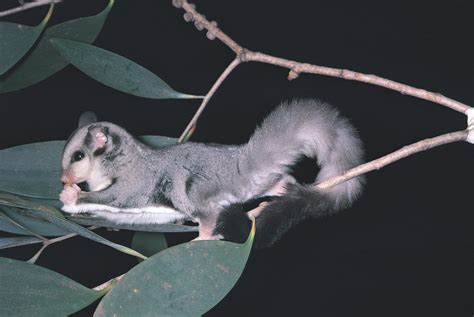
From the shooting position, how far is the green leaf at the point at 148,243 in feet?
10.8

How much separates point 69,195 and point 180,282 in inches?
36.5

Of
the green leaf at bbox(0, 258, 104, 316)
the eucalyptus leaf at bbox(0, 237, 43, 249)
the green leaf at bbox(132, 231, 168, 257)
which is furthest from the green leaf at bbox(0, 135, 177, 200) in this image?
the green leaf at bbox(0, 258, 104, 316)

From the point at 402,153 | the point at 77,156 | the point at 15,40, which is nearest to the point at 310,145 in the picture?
the point at 402,153

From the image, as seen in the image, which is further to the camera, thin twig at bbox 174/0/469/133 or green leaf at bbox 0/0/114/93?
green leaf at bbox 0/0/114/93

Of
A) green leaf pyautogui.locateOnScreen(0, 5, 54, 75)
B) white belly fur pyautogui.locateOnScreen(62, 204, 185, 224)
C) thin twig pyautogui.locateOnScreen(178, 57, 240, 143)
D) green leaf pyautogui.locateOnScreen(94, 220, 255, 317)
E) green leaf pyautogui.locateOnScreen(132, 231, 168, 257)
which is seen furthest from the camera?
green leaf pyautogui.locateOnScreen(132, 231, 168, 257)

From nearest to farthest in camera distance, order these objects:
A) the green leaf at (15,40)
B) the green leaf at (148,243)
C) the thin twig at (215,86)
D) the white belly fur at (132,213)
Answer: the green leaf at (15,40) < the thin twig at (215,86) < the white belly fur at (132,213) < the green leaf at (148,243)

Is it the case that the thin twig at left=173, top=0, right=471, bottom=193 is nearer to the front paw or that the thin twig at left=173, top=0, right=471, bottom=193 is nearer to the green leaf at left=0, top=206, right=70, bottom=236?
the front paw

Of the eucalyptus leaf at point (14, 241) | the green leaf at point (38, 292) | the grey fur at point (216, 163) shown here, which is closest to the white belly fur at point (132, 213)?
the grey fur at point (216, 163)

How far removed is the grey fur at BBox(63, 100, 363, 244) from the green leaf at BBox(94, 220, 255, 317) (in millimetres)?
663

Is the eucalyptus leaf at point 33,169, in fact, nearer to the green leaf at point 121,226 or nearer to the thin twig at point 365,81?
the green leaf at point 121,226

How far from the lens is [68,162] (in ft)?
9.84

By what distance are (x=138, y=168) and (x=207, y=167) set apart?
1.10 feet

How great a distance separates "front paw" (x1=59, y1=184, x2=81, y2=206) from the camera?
300 centimetres

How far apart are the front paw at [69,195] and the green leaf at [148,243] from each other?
44 cm
